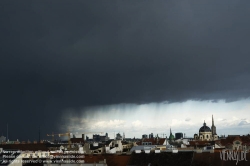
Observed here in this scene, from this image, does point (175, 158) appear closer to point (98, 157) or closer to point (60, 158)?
point (98, 157)

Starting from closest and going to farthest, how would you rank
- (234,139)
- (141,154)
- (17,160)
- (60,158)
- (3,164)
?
(3,164) → (17,160) → (60,158) → (141,154) → (234,139)

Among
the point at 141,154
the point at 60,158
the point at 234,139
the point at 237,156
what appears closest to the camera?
the point at 237,156

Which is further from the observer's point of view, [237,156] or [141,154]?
[141,154]

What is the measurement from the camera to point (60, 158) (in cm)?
8806

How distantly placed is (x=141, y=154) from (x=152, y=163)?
6105mm

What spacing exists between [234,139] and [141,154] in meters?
102

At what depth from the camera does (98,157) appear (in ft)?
312

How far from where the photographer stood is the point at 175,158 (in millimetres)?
88250

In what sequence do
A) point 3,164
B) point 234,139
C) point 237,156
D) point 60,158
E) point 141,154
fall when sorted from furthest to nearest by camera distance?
point 234,139 → point 141,154 → point 60,158 → point 237,156 → point 3,164

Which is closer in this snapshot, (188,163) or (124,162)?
(188,163)

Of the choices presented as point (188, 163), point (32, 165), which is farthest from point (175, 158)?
point (32, 165)

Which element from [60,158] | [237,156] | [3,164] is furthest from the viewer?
[60,158]

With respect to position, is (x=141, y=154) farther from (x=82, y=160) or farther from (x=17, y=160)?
(x=17, y=160)

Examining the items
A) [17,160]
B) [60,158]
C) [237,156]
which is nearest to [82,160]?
[60,158]
